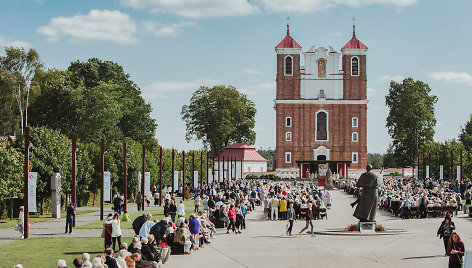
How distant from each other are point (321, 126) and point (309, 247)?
8067cm

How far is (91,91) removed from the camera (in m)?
65.4

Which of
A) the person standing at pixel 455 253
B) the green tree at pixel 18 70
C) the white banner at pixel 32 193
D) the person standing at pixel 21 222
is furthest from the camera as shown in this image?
the green tree at pixel 18 70

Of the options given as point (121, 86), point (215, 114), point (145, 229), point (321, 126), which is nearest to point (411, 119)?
point (321, 126)

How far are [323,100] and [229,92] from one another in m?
14.9

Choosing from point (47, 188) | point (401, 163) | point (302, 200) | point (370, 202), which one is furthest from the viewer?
point (401, 163)

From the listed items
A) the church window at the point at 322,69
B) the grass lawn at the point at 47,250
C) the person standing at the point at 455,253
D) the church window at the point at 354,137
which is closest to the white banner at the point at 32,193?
the grass lawn at the point at 47,250

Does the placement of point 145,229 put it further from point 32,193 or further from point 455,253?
point 455,253

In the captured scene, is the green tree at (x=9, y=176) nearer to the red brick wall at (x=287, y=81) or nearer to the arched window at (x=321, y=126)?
the red brick wall at (x=287, y=81)

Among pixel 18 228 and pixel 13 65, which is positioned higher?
pixel 13 65

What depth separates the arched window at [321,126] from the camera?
101438 mm

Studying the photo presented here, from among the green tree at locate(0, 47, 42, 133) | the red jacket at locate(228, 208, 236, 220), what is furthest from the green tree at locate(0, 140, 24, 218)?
the green tree at locate(0, 47, 42, 133)

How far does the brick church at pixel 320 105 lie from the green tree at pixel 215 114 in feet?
22.2

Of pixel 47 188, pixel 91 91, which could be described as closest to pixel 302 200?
pixel 47 188

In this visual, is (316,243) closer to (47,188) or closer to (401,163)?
(47,188)
